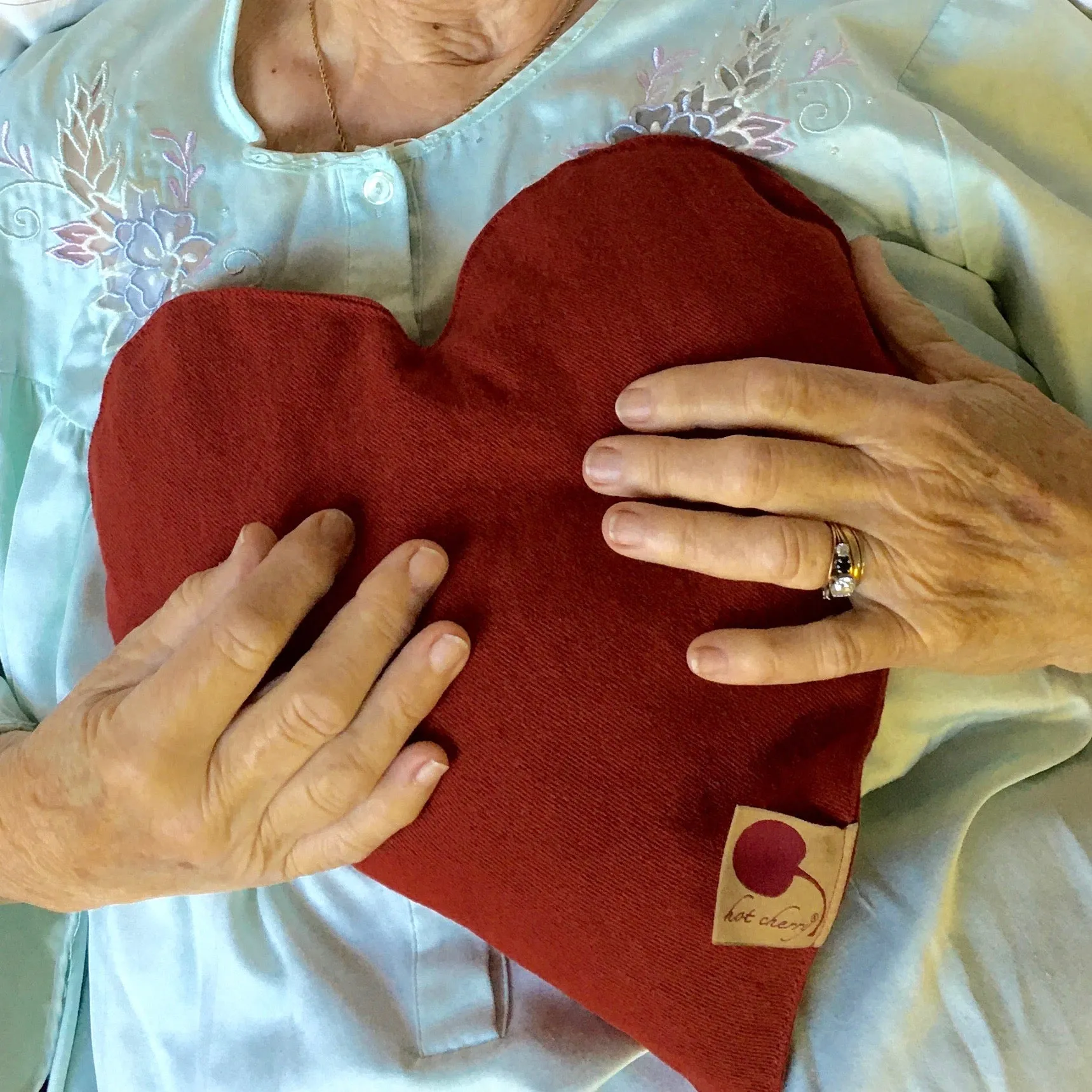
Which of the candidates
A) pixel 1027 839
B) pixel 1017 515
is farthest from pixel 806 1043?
pixel 1017 515


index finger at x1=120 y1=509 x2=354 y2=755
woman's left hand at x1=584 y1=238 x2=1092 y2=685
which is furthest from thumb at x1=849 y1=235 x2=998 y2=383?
index finger at x1=120 y1=509 x2=354 y2=755

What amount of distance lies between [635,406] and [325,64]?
57 centimetres

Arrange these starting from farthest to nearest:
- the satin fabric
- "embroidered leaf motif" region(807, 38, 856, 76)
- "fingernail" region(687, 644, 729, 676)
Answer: "embroidered leaf motif" region(807, 38, 856, 76) < the satin fabric < "fingernail" region(687, 644, 729, 676)

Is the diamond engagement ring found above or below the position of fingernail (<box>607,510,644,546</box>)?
above

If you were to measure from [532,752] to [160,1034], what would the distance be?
46 centimetres

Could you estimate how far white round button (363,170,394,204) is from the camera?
0.78m

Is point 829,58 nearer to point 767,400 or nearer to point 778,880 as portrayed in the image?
point 767,400

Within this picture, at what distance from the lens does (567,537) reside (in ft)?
2.02

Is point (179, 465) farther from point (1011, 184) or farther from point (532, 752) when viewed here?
point (1011, 184)

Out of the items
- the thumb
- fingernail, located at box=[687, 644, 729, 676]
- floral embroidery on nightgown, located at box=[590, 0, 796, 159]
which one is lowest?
fingernail, located at box=[687, 644, 729, 676]

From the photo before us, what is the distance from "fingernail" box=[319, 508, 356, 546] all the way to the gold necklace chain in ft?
1.42

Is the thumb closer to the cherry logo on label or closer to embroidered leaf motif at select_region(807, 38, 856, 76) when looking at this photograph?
embroidered leaf motif at select_region(807, 38, 856, 76)

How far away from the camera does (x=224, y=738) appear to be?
627 mm

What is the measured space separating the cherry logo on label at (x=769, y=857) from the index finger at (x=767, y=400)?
0.87ft
